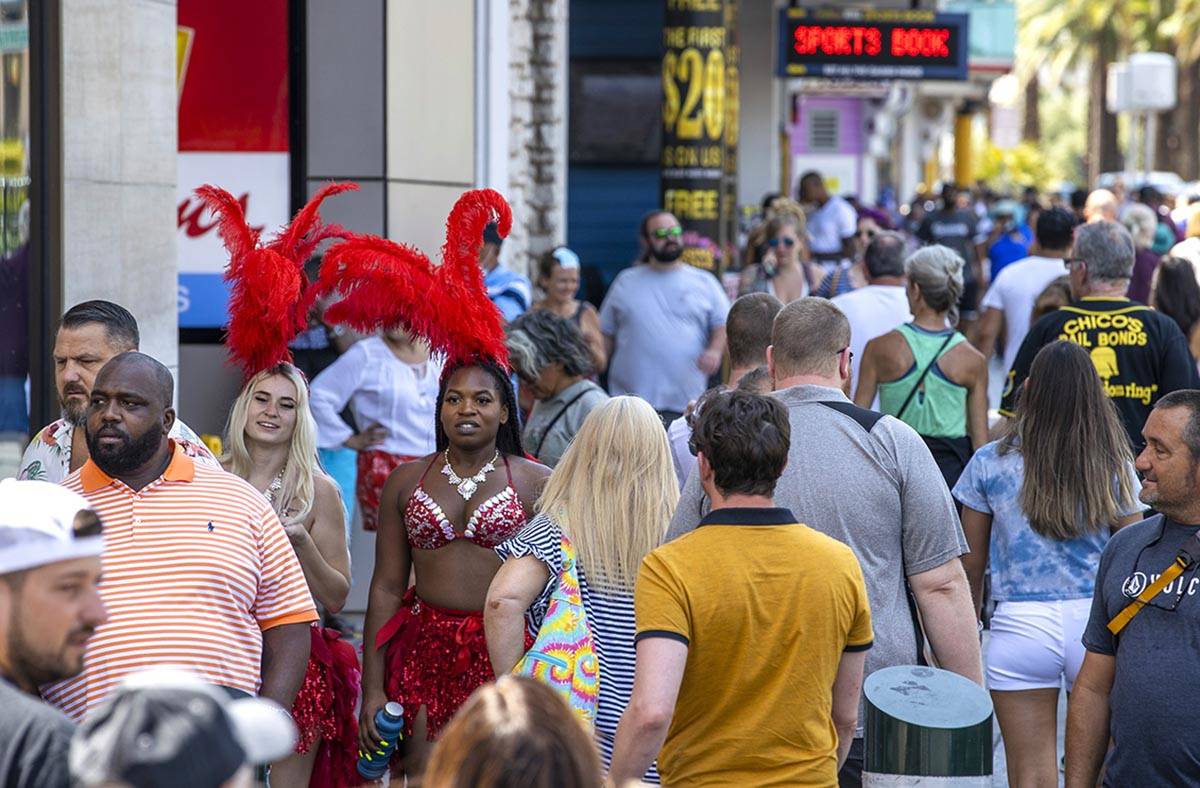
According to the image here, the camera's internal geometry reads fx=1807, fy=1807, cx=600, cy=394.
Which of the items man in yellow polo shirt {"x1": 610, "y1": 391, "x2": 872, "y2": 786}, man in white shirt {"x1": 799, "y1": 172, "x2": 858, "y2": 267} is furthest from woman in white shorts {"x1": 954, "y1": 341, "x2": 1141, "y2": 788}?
man in white shirt {"x1": 799, "y1": 172, "x2": 858, "y2": 267}

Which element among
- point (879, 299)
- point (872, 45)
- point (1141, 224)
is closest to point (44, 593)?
point (879, 299)

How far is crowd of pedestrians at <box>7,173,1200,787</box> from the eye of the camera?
3.37 meters

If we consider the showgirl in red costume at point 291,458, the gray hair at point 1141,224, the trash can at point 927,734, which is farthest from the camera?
the gray hair at point 1141,224

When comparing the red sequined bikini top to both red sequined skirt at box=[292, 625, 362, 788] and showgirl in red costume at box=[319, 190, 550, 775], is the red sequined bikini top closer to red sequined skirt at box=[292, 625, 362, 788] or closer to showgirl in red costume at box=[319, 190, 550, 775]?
showgirl in red costume at box=[319, 190, 550, 775]

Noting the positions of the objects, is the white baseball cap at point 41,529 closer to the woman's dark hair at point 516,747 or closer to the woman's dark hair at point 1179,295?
the woman's dark hair at point 516,747

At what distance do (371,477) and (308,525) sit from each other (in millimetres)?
2621

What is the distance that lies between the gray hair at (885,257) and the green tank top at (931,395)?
148cm

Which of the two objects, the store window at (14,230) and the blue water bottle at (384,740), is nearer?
the blue water bottle at (384,740)

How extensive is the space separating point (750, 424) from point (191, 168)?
19.3 ft

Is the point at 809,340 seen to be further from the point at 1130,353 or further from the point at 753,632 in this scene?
the point at 1130,353

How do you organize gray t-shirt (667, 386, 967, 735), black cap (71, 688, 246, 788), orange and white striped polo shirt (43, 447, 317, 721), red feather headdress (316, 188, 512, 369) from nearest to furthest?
A: 1. black cap (71, 688, 246, 788)
2. orange and white striped polo shirt (43, 447, 317, 721)
3. gray t-shirt (667, 386, 967, 735)
4. red feather headdress (316, 188, 512, 369)

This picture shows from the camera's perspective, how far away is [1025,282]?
33.6 feet

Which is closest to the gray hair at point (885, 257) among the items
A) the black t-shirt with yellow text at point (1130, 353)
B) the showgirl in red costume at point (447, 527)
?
the black t-shirt with yellow text at point (1130, 353)

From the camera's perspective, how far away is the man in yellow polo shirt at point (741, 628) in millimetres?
3977
